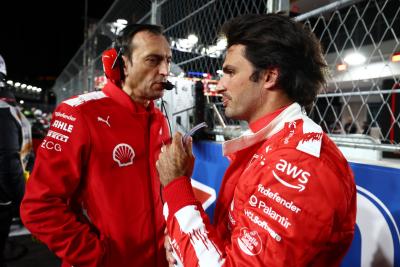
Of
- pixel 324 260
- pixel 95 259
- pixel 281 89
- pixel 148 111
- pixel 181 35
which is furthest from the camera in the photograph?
pixel 181 35

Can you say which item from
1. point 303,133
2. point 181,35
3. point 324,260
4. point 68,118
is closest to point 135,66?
point 68,118

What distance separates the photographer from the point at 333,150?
85 centimetres

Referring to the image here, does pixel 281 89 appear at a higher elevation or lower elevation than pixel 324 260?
higher

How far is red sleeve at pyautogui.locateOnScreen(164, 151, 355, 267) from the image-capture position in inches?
27.7

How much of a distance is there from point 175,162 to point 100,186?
497 millimetres

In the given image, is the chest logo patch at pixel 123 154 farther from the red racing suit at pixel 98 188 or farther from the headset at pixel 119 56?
the headset at pixel 119 56

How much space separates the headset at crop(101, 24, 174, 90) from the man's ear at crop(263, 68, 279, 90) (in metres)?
0.76

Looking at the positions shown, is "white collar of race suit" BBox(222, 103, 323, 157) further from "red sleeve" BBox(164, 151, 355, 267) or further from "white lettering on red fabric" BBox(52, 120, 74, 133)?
"white lettering on red fabric" BBox(52, 120, 74, 133)

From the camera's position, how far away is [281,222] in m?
0.71

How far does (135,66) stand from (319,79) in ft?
2.98

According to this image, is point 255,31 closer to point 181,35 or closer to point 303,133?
point 303,133

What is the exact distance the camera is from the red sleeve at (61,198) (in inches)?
48.3

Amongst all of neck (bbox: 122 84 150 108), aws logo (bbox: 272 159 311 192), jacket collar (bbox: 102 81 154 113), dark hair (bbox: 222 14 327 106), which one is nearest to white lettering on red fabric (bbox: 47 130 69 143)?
jacket collar (bbox: 102 81 154 113)

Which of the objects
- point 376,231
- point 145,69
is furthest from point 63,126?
point 376,231
